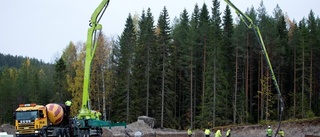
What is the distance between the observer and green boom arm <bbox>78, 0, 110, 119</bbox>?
28188 mm

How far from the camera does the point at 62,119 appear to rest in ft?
93.2

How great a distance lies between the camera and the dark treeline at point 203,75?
5853 centimetres

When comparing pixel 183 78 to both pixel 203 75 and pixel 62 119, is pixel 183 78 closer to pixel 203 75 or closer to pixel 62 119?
pixel 203 75

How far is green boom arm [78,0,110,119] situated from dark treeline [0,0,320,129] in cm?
2891

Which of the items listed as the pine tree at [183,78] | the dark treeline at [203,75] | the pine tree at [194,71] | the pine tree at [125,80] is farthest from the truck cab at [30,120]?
the pine tree at [183,78]

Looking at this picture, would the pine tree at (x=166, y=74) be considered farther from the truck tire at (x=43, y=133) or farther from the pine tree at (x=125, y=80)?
the truck tire at (x=43, y=133)

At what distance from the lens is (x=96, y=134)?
2961 cm

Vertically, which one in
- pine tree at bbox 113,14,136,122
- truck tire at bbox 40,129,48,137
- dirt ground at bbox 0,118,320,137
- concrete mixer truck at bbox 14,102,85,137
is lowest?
dirt ground at bbox 0,118,320,137

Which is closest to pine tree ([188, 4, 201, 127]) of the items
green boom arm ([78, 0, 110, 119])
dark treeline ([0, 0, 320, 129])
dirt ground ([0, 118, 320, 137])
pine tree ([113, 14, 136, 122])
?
dark treeline ([0, 0, 320, 129])

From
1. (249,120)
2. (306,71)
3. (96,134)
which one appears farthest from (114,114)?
(96,134)

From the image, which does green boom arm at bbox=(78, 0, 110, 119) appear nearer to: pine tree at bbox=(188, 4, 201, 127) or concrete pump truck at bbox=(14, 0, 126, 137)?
concrete pump truck at bbox=(14, 0, 126, 137)

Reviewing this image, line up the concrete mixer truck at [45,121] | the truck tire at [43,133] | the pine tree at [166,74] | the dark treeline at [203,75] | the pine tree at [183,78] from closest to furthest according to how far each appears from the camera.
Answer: the truck tire at [43,133] < the concrete mixer truck at [45,121] < the dark treeline at [203,75] < the pine tree at [166,74] < the pine tree at [183,78]

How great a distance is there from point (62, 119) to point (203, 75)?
115 ft

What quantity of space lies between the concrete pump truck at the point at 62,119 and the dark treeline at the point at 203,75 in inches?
1137
